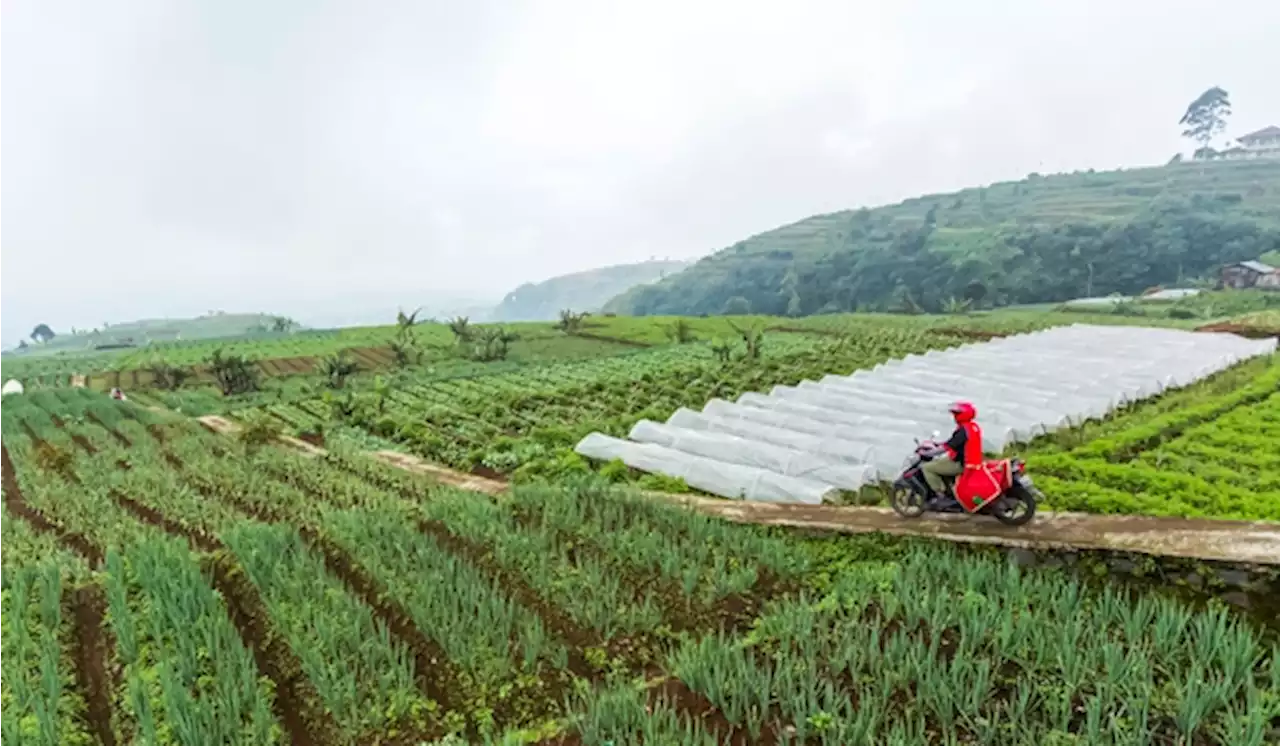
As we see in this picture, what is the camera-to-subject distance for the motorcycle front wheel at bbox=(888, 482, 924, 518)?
714cm

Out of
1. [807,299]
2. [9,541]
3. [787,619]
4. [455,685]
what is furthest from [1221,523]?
[807,299]

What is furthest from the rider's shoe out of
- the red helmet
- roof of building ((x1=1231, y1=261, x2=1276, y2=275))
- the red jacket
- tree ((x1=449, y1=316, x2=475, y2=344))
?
roof of building ((x1=1231, y1=261, x2=1276, y2=275))

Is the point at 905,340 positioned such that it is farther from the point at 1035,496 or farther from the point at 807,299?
the point at 807,299

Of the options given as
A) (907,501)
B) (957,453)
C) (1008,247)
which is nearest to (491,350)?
(907,501)

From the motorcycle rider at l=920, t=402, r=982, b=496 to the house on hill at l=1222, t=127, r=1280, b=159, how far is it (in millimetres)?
141909

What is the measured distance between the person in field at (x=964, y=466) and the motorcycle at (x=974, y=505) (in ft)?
0.19

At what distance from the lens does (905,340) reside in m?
29.5

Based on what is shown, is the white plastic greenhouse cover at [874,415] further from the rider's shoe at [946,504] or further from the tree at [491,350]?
the tree at [491,350]

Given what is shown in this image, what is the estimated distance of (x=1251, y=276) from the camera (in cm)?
4950

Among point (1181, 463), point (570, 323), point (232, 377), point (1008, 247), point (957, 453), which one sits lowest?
point (1181, 463)

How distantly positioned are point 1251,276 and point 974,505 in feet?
190

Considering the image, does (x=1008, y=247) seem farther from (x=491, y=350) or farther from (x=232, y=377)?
(x=232, y=377)

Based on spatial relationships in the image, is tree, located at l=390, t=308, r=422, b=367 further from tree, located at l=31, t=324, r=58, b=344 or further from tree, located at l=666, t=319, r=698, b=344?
tree, located at l=31, t=324, r=58, b=344

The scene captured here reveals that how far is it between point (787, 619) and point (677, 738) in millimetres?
1539
